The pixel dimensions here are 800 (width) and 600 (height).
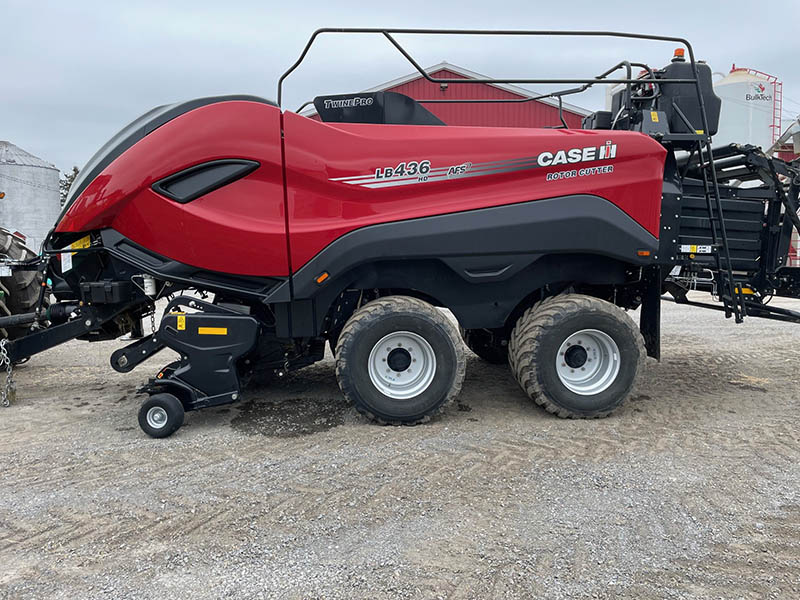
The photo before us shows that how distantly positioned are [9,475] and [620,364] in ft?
13.7

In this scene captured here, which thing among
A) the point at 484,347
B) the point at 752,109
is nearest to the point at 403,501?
the point at 484,347

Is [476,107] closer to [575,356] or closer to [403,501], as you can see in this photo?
[575,356]

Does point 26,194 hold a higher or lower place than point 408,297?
higher

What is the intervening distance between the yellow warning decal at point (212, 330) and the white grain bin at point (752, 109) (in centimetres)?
1906

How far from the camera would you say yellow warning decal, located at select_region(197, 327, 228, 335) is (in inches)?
162

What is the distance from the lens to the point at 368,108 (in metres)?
4.29

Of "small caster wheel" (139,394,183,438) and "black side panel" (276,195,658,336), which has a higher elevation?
"black side panel" (276,195,658,336)

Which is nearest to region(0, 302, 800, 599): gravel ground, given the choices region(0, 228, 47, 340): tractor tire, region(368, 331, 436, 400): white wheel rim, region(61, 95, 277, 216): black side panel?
region(368, 331, 436, 400): white wheel rim

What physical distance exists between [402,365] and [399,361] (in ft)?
0.13

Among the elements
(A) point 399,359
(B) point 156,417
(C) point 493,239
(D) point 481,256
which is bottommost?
(B) point 156,417

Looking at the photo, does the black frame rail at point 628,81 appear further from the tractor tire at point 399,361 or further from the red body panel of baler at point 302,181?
the tractor tire at point 399,361

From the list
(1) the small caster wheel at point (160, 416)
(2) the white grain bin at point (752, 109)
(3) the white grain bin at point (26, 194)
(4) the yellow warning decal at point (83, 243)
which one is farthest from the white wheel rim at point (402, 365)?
(2) the white grain bin at point (752, 109)

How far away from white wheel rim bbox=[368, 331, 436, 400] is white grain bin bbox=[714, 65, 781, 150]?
714 inches

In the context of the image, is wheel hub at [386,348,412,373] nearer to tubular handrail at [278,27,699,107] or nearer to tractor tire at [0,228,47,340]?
tubular handrail at [278,27,699,107]
